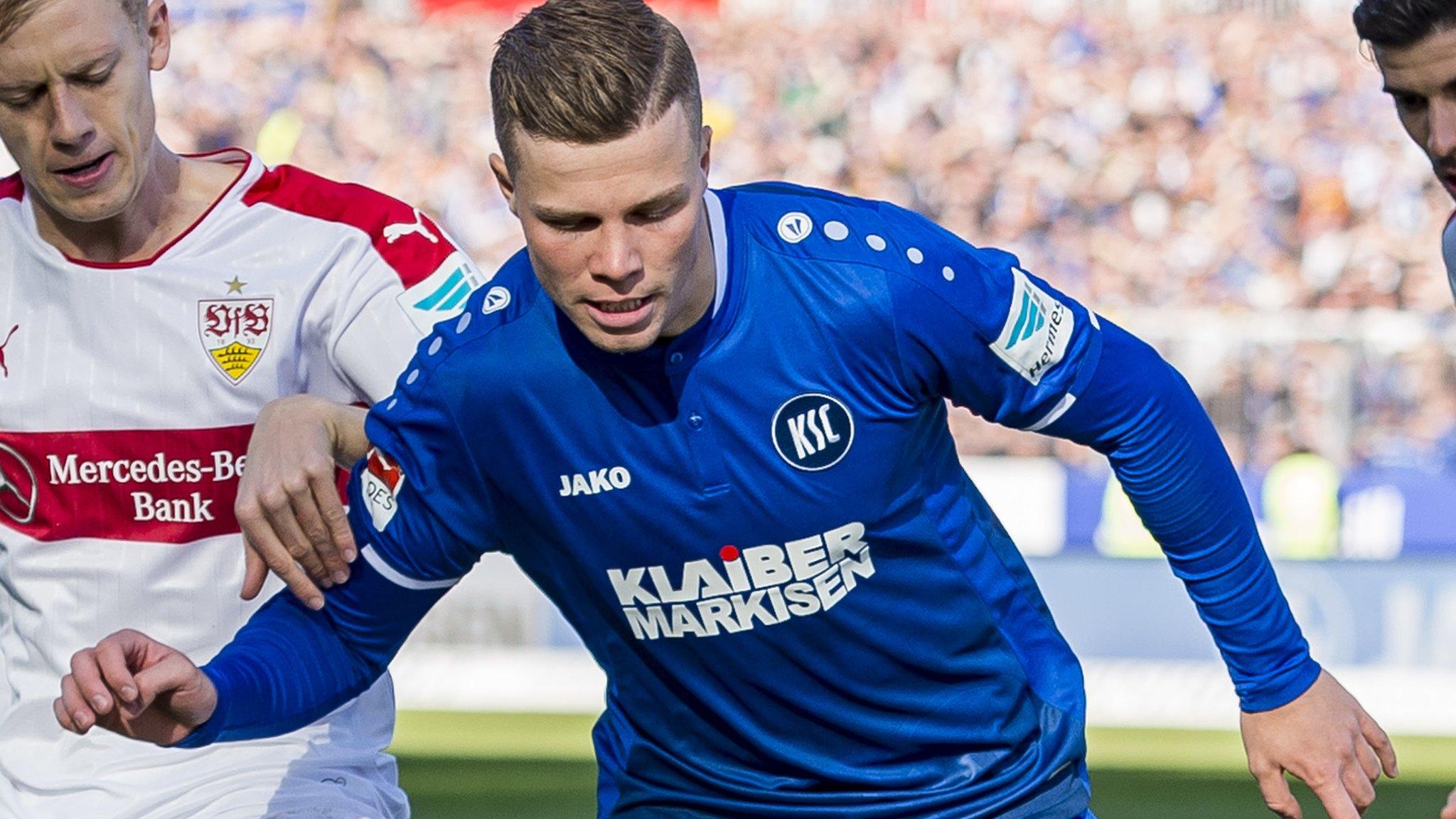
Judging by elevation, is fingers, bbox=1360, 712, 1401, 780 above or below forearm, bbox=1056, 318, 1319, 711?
below

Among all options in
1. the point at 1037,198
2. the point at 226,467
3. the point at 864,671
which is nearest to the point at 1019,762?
the point at 864,671

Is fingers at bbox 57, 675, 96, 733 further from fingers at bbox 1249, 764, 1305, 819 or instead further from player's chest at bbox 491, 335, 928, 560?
fingers at bbox 1249, 764, 1305, 819

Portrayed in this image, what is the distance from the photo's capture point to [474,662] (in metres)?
8.73

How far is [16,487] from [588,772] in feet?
16.2

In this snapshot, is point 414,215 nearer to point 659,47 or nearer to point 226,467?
point 226,467

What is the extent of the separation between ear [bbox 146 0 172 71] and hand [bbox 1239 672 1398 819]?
226cm

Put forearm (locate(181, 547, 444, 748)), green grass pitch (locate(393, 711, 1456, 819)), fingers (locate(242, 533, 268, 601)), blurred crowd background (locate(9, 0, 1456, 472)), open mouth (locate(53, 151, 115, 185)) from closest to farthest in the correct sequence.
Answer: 1. forearm (locate(181, 547, 444, 748))
2. fingers (locate(242, 533, 268, 601))
3. open mouth (locate(53, 151, 115, 185))
4. green grass pitch (locate(393, 711, 1456, 819))
5. blurred crowd background (locate(9, 0, 1456, 472))

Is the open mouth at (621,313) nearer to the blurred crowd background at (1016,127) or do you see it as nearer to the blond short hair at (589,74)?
the blond short hair at (589,74)

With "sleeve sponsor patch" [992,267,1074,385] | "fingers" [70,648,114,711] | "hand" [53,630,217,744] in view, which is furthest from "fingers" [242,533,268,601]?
"sleeve sponsor patch" [992,267,1074,385]

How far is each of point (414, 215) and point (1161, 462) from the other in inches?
59.3

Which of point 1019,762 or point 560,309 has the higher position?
Result: point 560,309

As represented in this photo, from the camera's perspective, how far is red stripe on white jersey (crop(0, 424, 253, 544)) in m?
3.20

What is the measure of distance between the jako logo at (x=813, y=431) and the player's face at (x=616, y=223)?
265 mm

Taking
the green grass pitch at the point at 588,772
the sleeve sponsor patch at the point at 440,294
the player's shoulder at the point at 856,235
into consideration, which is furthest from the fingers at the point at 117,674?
the green grass pitch at the point at 588,772
